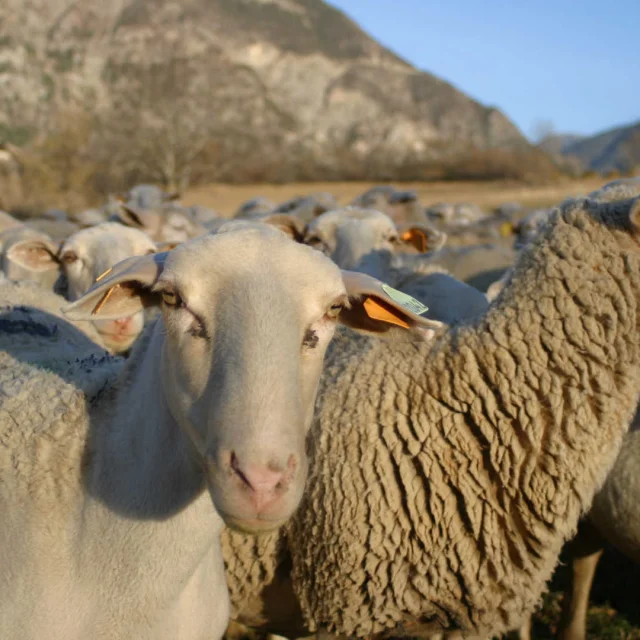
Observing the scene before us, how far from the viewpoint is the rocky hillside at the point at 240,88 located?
4022cm

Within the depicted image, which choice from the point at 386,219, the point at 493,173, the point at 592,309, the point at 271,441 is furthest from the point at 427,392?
the point at 493,173

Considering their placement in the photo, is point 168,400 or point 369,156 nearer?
point 168,400

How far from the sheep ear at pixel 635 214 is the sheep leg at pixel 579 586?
5.82 feet

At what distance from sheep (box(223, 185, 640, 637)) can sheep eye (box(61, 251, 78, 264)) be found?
7.90 ft

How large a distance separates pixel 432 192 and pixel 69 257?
29321mm

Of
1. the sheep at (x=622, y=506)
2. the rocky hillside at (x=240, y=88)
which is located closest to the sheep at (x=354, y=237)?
the sheep at (x=622, y=506)

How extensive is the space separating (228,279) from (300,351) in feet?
0.82

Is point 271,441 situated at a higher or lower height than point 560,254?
lower

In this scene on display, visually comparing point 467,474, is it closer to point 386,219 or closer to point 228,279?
point 228,279

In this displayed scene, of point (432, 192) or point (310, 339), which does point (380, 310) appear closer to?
point (310, 339)

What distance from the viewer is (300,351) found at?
1.94 m

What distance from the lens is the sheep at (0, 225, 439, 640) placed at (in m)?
1.74

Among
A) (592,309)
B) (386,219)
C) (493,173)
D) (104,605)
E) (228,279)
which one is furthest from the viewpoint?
(493,173)

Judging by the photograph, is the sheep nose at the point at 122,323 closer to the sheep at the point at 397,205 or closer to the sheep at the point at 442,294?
the sheep at the point at 442,294
